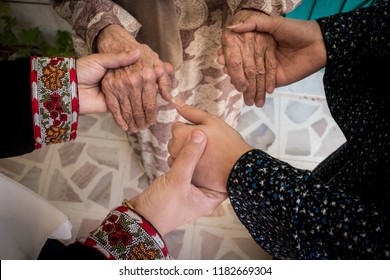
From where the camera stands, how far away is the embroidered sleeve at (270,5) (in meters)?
0.98

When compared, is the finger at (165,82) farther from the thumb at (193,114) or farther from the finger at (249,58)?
the finger at (249,58)

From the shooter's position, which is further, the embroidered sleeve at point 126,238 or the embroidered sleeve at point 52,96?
the embroidered sleeve at point 52,96

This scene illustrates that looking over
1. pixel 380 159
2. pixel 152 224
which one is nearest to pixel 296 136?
pixel 380 159

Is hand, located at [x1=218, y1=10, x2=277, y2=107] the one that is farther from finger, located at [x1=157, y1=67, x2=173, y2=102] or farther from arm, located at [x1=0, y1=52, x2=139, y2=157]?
arm, located at [x1=0, y1=52, x2=139, y2=157]

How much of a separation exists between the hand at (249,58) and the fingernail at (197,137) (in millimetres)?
256

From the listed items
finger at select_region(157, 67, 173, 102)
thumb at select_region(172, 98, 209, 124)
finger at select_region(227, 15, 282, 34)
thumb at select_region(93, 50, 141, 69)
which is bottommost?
thumb at select_region(172, 98, 209, 124)

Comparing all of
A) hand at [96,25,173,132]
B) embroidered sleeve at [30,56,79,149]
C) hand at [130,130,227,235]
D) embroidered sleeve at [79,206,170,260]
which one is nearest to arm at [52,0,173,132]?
hand at [96,25,173,132]

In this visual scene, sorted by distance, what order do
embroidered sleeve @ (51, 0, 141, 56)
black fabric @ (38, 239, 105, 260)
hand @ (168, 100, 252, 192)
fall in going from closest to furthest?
black fabric @ (38, 239, 105, 260) → hand @ (168, 100, 252, 192) → embroidered sleeve @ (51, 0, 141, 56)

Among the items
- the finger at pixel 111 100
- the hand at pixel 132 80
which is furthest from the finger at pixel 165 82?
the finger at pixel 111 100

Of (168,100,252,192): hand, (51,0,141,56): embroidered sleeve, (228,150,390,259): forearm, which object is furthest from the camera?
(51,0,141,56): embroidered sleeve

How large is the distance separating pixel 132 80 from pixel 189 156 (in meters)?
0.28

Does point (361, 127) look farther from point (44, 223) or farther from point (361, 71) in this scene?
point (44, 223)

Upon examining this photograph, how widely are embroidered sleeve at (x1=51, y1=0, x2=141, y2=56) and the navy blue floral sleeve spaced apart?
1.71 ft

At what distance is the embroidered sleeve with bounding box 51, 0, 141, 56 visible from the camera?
93 centimetres
